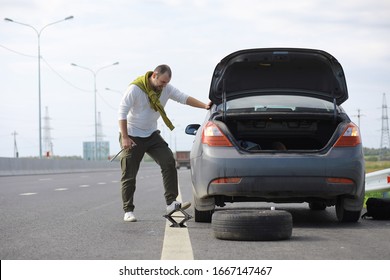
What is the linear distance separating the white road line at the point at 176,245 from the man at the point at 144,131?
3.71 ft

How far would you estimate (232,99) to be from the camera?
891 cm

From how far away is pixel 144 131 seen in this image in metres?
9.57

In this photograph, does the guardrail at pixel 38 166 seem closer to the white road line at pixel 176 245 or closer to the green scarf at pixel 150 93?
the green scarf at pixel 150 93

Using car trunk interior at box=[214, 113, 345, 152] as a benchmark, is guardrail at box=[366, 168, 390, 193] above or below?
below

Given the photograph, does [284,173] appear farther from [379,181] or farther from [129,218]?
[379,181]

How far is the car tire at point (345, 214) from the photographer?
28.6 ft

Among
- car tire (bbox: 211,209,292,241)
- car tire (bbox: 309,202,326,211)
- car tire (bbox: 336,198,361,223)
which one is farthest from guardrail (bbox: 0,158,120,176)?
car tire (bbox: 211,209,292,241)

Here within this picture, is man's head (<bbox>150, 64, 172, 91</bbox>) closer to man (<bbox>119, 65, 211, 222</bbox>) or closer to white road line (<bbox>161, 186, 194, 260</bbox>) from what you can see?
man (<bbox>119, 65, 211, 222</bbox>)

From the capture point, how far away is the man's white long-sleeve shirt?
9336mm

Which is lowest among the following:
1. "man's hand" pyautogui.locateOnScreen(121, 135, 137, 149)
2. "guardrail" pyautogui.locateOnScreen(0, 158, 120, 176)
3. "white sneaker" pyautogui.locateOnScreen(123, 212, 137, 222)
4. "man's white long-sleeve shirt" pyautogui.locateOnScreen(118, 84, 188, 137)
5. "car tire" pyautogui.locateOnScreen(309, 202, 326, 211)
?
"guardrail" pyautogui.locateOnScreen(0, 158, 120, 176)

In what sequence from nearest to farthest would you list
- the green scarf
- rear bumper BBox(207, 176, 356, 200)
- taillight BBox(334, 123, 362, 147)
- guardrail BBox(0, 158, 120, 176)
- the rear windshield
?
rear bumper BBox(207, 176, 356, 200), taillight BBox(334, 123, 362, 147), the rear windshield, the green scarf, guardrail BBox(0, 158, 120, 176)

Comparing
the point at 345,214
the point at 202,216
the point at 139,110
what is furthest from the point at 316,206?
the point at 139,110

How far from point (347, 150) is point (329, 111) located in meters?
0.49

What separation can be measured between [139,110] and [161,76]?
0.57m
